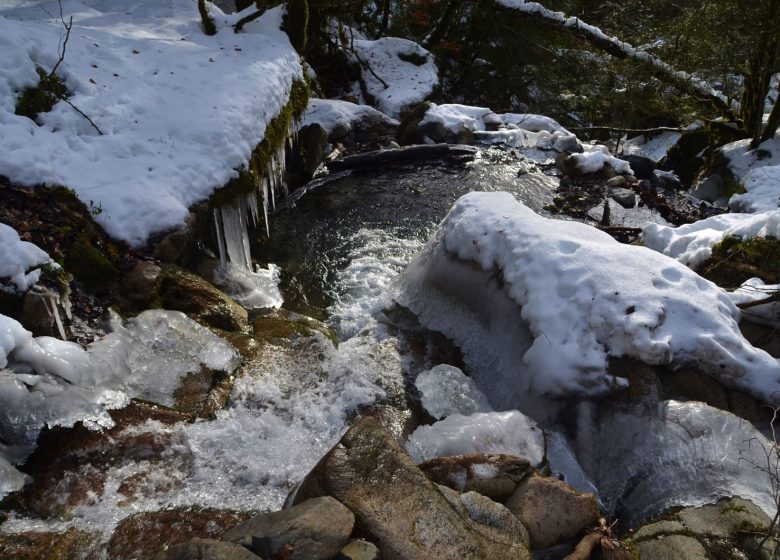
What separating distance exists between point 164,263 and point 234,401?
1682 millimetres

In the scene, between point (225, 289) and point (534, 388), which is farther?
point (225, 289)

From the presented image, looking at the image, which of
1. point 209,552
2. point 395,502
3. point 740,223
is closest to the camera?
point 209,552

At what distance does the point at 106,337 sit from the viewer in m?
3.95

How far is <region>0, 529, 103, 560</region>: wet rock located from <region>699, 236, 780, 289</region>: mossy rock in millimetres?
6039

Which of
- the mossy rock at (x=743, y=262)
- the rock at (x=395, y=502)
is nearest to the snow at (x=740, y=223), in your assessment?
the mossy rock at (x=743, y=262)

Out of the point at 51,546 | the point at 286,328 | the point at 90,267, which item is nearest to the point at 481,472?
the point at 51,546

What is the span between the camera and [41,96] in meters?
5.43

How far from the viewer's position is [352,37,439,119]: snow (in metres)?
13.4

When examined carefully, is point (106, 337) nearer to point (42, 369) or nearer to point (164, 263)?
point (42, 369)

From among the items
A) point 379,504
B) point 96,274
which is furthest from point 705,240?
point 96,274

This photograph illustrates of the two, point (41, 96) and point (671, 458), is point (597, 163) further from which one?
point (41, 96)

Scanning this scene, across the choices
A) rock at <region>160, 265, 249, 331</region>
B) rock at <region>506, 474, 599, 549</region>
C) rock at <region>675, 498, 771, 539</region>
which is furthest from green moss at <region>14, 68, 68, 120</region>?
rock at <region>675, 498, 771, 539</region>

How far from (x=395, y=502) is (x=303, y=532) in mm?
512

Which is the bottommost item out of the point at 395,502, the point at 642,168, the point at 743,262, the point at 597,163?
the point at 642,168
